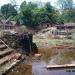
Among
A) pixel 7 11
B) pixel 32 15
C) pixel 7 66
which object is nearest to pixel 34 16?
pixel 32 15

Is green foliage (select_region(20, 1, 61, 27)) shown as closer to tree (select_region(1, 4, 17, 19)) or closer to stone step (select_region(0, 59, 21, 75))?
tree (select_region(1, 4, 17, 19))

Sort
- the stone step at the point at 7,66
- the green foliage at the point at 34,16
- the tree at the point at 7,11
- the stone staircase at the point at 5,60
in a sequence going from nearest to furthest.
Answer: the stone step at the point at 7,66 → the stone staircase at the point at 5,60 → the green foliage at the point at 34,16 → the tree at the point at 7,11

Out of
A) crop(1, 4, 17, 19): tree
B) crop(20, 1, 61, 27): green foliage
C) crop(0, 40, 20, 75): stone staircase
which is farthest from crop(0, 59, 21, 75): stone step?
crop(1, 4, 17, 19): tree

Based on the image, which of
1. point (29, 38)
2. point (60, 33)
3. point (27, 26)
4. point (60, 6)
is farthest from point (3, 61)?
point (60, 6)

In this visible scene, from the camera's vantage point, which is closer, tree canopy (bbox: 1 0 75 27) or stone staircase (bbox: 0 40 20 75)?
stone staircase (bbox: 0 40 20 75)

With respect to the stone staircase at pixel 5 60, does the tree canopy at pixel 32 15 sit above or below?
above

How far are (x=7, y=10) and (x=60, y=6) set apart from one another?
31053mm

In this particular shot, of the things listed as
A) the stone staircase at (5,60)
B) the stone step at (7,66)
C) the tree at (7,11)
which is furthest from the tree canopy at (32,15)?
the stone step at (7,66)

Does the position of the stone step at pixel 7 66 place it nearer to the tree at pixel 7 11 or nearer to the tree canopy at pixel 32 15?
the tree canopy at pixel 32 15

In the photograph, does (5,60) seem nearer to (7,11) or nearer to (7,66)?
(7,66)

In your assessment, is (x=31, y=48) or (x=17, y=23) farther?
(x=17, y=23)

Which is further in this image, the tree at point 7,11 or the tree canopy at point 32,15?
the tree at point 7,11

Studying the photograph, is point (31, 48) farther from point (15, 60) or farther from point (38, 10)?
point (38, 10)

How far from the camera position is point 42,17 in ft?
164
